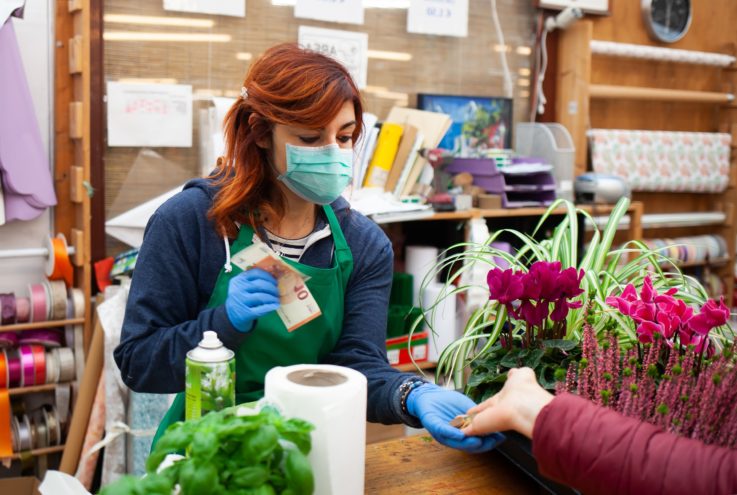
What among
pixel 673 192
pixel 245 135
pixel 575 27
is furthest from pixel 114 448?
pixel 673 192

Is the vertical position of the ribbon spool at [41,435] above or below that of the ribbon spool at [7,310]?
below

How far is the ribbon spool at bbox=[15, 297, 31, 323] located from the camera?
8.43 ft

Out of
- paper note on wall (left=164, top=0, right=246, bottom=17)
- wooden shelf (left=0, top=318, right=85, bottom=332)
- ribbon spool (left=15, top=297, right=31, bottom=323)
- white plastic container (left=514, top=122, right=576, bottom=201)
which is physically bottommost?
wooden shelf (left=0, top=318, right=85, bottom=332)

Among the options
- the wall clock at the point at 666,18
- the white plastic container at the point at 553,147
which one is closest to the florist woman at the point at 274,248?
the white plastic container at the point at 553,147

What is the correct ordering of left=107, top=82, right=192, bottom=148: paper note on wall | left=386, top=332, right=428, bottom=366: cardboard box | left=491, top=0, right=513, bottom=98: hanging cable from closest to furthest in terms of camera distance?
left=107, top=82, right=192, bottom=148: paper note on wall, left=386, top=332, right=428, bottom=366: cardboard box, left=491, top=0, right=513, bottom=98: hanging cable

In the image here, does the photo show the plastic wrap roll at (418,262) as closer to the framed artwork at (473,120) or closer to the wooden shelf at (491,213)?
the wooden shelf at (491,213)

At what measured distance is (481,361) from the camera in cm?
135

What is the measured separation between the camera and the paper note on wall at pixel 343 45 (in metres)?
3.20

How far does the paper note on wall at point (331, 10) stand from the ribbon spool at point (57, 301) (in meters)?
1.47

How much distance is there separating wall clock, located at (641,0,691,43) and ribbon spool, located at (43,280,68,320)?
10.9 feet

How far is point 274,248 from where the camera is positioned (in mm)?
1604

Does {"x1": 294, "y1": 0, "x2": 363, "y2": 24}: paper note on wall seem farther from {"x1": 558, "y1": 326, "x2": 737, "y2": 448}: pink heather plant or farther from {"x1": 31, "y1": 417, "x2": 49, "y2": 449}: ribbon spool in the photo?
{"x1": 558, "y1": 326, "x2": 737, "y2": 448}: pink heather plant

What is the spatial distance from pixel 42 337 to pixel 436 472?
6.34ft

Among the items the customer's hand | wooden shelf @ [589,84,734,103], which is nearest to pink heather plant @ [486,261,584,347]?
the customer's hand
